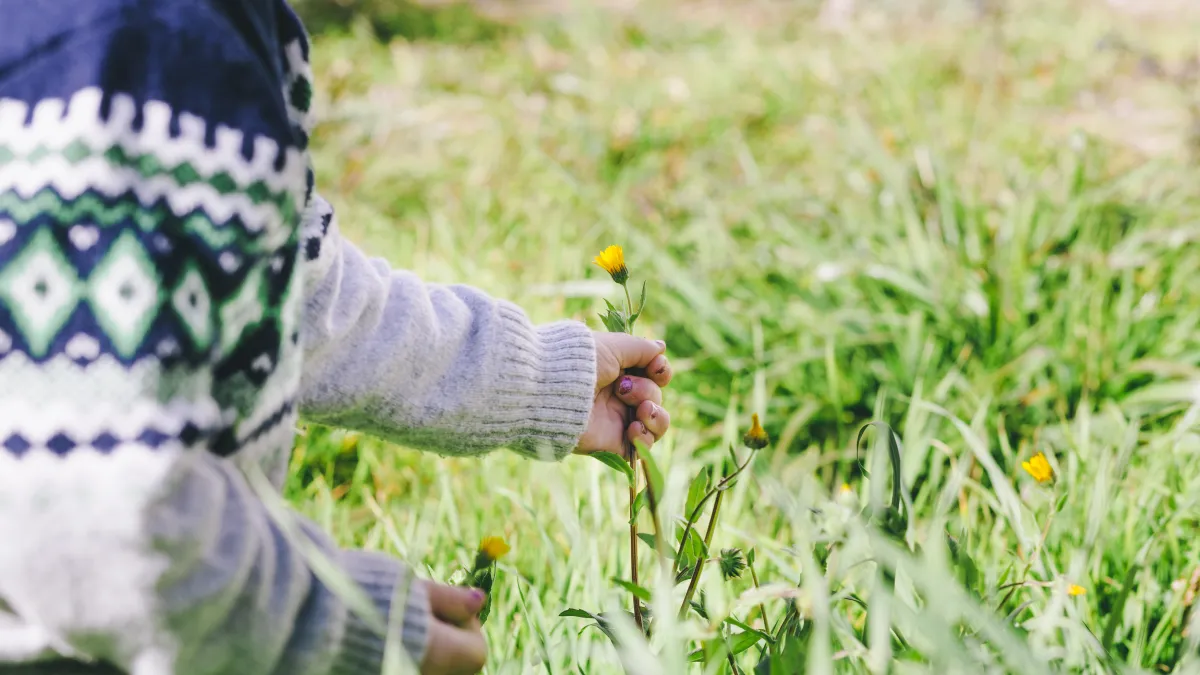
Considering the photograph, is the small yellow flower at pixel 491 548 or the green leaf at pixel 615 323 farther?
the green leaf at pixel 615 323

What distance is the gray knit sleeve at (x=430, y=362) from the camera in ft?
3.04

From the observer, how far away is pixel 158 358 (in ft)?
2.14

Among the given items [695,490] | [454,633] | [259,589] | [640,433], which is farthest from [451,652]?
[640,433]

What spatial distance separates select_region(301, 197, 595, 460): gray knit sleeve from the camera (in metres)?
0.93

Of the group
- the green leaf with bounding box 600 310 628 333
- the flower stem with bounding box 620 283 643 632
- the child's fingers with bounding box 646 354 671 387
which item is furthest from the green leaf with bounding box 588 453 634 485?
the child's fingers with bounding box 646 354 671 387

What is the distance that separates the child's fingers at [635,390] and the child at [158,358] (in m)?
0.40

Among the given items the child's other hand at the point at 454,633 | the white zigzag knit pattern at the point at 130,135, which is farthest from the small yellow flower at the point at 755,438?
the white zigzag knit pattern at the point at 130,135

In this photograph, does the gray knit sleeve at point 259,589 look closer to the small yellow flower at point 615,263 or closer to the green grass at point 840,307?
the green grass at point 840,307

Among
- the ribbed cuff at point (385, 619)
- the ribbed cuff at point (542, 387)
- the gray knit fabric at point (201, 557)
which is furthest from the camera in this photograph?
the ribbed cuff at point (542, 387)

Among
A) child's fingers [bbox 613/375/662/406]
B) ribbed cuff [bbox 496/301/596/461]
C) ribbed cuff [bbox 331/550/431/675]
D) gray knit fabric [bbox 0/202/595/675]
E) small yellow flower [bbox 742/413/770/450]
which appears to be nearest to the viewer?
gray knit fabric [bbox 0/202/595/675]

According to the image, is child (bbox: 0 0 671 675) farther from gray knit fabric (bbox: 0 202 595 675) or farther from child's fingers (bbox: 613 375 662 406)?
child's fingers (bbox: 613 375 662 406)

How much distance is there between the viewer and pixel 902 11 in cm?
554

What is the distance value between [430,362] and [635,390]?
26 centimetres

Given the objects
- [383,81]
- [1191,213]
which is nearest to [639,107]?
[383,81]
